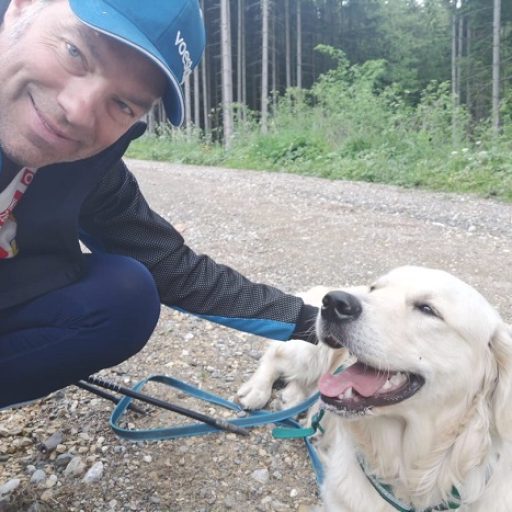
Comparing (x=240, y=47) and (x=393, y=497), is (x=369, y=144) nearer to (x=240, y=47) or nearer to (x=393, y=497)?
(x=393, y=497)

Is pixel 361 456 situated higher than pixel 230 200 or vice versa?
pixel 230 200

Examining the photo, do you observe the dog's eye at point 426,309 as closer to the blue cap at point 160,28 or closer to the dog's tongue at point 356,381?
the dog's tongue at point 356,381

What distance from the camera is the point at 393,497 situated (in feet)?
6.01

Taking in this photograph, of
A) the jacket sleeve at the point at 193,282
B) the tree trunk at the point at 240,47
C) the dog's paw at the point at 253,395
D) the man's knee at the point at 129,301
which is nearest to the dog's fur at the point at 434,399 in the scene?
the jacket sleeve at the point at 193,282

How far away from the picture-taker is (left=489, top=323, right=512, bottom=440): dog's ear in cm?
164

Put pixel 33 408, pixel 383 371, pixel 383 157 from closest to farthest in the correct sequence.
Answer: pixel 383 371 < pixel 33 408 < pixel 383 157

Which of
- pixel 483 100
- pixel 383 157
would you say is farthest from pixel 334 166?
pixel 483 100

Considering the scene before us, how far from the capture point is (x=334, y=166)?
26.6 feet

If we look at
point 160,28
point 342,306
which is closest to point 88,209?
point 160,28

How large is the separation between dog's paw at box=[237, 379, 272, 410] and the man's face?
5.14ft

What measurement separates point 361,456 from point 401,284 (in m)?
0.62

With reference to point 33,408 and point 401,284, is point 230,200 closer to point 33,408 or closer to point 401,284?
point 33,408

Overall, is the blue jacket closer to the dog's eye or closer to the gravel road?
the dog's eye

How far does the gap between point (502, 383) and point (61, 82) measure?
1511mm
